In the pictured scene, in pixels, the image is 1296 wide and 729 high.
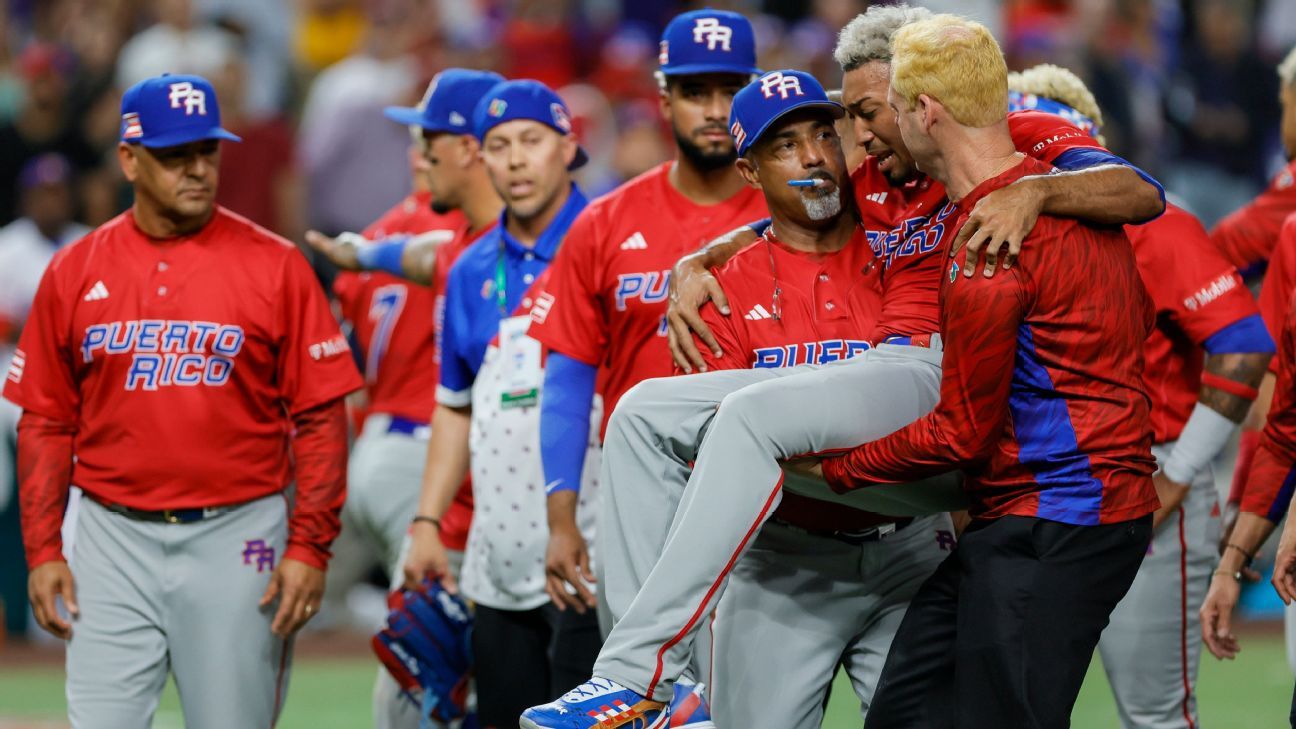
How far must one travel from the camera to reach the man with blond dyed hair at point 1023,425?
409cm

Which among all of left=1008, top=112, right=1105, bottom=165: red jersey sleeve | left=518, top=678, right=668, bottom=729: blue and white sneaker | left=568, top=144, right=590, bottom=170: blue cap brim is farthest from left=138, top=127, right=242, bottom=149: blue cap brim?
left=1008, top=112, right=1105, bottom=165: red jersey sleeve

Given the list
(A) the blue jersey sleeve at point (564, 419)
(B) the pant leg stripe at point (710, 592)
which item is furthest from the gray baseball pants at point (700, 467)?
(A) the blue jersey sleeve at point (564, 419)

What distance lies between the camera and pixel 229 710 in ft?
18.1

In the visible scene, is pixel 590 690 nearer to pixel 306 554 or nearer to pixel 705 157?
pixel 306 554

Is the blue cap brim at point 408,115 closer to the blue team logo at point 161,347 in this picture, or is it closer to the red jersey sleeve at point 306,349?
the red jersey sleeve at point 306,349

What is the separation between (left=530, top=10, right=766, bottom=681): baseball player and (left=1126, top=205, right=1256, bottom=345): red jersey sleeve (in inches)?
47.6

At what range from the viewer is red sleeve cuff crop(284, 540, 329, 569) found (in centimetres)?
564

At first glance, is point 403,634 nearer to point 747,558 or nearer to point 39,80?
A: point 747,558

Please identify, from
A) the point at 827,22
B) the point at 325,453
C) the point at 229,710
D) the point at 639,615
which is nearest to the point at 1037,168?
the point at 639,615

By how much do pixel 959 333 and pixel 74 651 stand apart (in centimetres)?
302

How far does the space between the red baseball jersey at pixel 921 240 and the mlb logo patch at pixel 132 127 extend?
2.40 m

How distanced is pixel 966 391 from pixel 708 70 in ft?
6.32

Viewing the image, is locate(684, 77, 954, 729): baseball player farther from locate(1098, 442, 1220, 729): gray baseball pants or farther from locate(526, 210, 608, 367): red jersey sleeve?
locate(1098, 442, 1220, 729): gray baseball pants

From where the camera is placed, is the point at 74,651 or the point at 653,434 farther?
the point at 74,651
